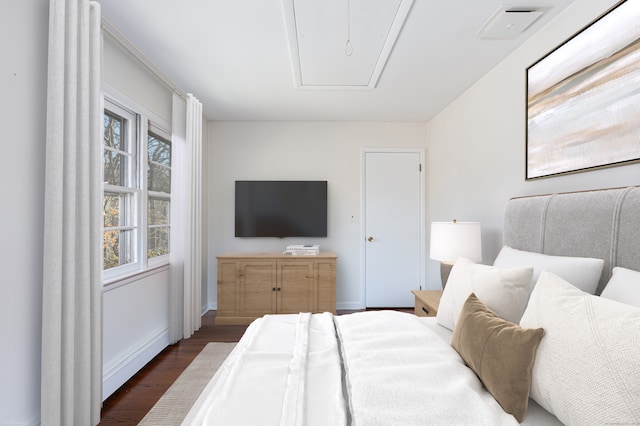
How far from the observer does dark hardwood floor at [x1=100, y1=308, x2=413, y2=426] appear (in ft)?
6.13

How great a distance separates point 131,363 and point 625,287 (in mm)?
2969

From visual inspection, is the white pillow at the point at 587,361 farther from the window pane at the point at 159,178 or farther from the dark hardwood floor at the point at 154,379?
the window pane at the point at 159,178

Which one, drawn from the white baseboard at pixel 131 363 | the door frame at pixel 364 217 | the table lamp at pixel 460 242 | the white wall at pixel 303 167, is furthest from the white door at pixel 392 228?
the white baseboard at pixel 131 363

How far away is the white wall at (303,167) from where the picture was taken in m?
3.96

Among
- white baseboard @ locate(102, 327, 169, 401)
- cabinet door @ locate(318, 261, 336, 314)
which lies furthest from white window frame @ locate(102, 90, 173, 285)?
cabinet door @ locate(318, 261, 336, 314)

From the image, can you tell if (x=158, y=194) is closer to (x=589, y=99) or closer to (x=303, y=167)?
(x=303, y=167)

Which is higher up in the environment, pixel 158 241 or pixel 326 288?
pixel 158 241

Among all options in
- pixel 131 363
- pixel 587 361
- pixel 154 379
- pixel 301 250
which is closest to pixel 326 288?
pixel 301 250

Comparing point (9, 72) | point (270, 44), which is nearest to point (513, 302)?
point (270, 44)

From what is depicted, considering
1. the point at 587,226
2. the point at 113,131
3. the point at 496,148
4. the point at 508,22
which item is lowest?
the point at 587,226

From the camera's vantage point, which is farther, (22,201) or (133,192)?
(133,192)

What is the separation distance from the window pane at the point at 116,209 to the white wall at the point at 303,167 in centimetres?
150

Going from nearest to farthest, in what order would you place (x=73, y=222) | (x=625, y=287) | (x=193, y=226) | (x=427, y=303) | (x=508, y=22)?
(x=625, y=287), (x=73, y=222), (x=508, y=22), (x=427, y=303), (x=193, y=226)

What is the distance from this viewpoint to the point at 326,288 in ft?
11.3
